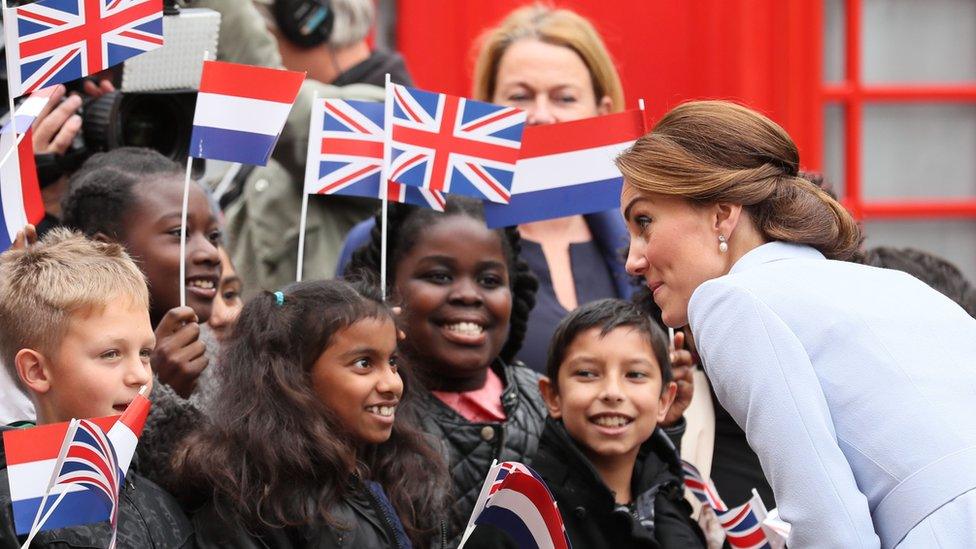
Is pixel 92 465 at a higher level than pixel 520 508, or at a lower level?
higher

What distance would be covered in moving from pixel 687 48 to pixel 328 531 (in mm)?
3884

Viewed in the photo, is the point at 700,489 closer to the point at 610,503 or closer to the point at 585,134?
the point at 610,503

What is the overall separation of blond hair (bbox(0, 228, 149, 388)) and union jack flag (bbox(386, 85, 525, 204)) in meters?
0.93

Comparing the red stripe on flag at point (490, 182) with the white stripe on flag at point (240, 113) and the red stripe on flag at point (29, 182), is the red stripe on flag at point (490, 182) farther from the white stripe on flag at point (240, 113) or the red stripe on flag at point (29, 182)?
the red stripe on flag at point (29, 182)

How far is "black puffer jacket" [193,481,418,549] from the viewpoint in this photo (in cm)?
328

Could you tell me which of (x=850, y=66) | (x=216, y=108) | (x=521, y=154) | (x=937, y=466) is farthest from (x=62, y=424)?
(x=850, y=66)

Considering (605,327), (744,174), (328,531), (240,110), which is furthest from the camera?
(605,327)

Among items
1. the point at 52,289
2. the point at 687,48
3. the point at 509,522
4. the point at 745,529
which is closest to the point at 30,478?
the point at 52,289

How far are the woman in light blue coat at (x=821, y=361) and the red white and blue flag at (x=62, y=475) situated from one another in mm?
1163

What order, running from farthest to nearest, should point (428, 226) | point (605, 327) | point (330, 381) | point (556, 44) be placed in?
point (556, 44)
point (428, 226)
point (605, 327)
point (330, 381)

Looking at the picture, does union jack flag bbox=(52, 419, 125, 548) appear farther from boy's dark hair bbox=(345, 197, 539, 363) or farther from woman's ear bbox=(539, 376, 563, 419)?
woman's ear bbox=(539, 376, 563, 419)

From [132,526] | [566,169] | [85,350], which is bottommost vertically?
[132,526]

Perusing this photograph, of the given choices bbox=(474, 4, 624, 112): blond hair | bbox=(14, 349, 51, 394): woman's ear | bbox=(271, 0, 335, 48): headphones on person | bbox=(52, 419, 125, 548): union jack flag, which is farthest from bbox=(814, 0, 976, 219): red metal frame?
bbox=(52, 419, 125, 548): union jack flag

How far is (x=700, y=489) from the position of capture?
4070 millimetres
